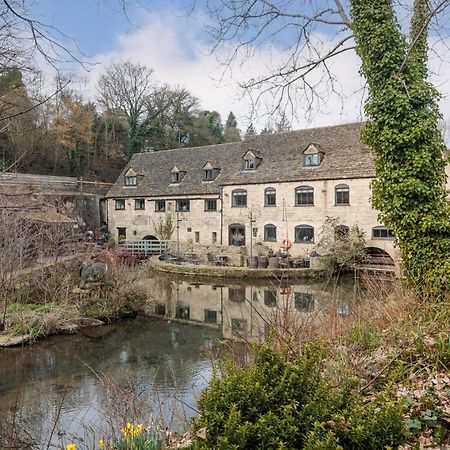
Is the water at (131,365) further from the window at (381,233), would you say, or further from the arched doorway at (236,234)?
the arched doorway at (236,234)

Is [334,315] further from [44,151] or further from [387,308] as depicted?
[44,151]

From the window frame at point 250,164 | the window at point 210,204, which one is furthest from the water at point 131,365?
the window frame at point 250,164

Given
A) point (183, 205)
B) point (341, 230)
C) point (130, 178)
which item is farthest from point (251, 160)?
point (130, 178)

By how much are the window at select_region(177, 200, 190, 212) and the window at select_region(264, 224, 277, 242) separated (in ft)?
21.2

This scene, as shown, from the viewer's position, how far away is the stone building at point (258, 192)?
23234 millimetres

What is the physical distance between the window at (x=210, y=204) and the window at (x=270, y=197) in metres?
3.95

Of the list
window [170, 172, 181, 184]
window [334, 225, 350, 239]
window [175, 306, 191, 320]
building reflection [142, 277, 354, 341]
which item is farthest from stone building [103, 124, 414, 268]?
window [175, 306, 191, 320]

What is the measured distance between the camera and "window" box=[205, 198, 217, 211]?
2816 cm

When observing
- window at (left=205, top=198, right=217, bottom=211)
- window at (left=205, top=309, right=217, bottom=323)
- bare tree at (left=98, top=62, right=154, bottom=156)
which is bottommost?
window at (left=205, top=309, right=217, bottom=323)

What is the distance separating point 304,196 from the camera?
81.1 feet

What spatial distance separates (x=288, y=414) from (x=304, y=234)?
73.5ft

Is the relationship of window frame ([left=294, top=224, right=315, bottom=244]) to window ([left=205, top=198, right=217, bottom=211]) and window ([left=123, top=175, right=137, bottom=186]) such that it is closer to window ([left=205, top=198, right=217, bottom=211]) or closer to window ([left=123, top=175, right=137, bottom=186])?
window ([left=205, top=198, right=217, bottom=211])

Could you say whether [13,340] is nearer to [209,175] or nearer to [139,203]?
[209,175]

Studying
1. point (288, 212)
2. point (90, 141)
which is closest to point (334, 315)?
point (288, 212)
